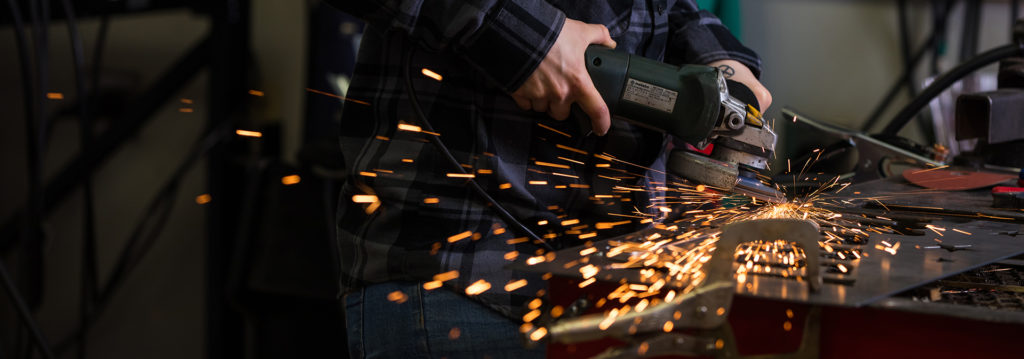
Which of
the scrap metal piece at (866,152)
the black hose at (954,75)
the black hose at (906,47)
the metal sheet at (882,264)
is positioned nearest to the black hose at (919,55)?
the black hose at (906,47)

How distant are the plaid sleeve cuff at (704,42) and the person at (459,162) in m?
0.22

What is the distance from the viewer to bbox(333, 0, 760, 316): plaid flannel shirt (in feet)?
2.72

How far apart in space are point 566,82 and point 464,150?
15 centimetres

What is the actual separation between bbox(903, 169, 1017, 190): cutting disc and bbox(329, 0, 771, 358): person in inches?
27.6

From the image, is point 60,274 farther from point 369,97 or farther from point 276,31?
point 369,97

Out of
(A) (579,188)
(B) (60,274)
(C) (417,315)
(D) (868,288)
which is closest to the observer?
(D) (868,288)

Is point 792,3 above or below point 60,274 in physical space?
above

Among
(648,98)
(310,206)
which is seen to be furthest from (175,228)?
(648,98)

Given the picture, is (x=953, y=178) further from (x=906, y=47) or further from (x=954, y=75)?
(x=906, y=47)

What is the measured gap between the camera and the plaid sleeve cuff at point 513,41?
825mm

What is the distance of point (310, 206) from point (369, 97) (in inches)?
48.2

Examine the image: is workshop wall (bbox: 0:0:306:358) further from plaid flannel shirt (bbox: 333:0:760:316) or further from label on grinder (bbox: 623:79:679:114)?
label on grinder (bbox: 623:79:679:114)

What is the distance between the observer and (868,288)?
2.21ft

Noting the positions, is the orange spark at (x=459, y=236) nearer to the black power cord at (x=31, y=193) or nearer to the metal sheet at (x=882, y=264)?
the metal sheet at (x=882, y=264)
